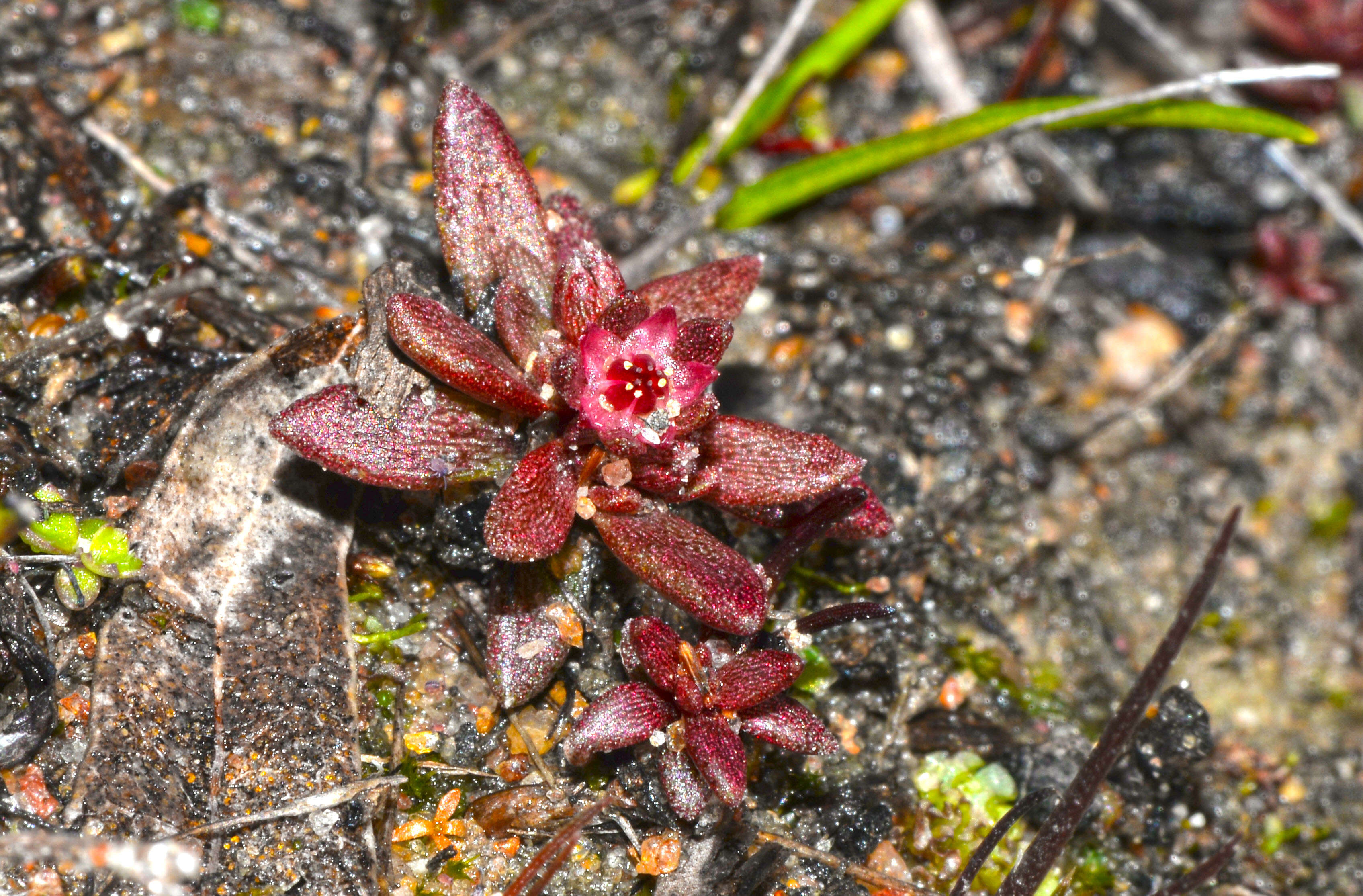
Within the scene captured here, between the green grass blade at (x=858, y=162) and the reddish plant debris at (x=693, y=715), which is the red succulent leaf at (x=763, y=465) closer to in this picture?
the reddish plant debris at (x=693, y=715)

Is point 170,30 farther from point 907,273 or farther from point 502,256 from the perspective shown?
point 907,273

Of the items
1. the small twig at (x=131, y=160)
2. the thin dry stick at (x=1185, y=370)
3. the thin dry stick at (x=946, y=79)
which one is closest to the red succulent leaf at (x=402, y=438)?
the small twig at (x=131, y=160)

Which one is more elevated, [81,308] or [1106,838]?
[81,308]

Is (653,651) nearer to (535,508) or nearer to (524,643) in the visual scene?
(524,643)

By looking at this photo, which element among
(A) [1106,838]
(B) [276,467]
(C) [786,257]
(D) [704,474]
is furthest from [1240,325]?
(B) [276,467]

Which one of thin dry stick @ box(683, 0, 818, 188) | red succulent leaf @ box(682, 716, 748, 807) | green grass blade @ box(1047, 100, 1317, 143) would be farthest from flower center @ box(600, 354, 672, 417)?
green grass blade @ box(1047, 100, 1317, 143)

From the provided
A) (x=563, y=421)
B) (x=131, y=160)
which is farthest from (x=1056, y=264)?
(x=131, y=160)

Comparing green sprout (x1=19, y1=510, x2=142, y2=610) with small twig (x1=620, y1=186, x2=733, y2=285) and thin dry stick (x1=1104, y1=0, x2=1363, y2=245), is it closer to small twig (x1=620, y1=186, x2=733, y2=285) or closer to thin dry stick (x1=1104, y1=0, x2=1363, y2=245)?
small twig (x1=620, y1=186, x2=733, y2=285)
